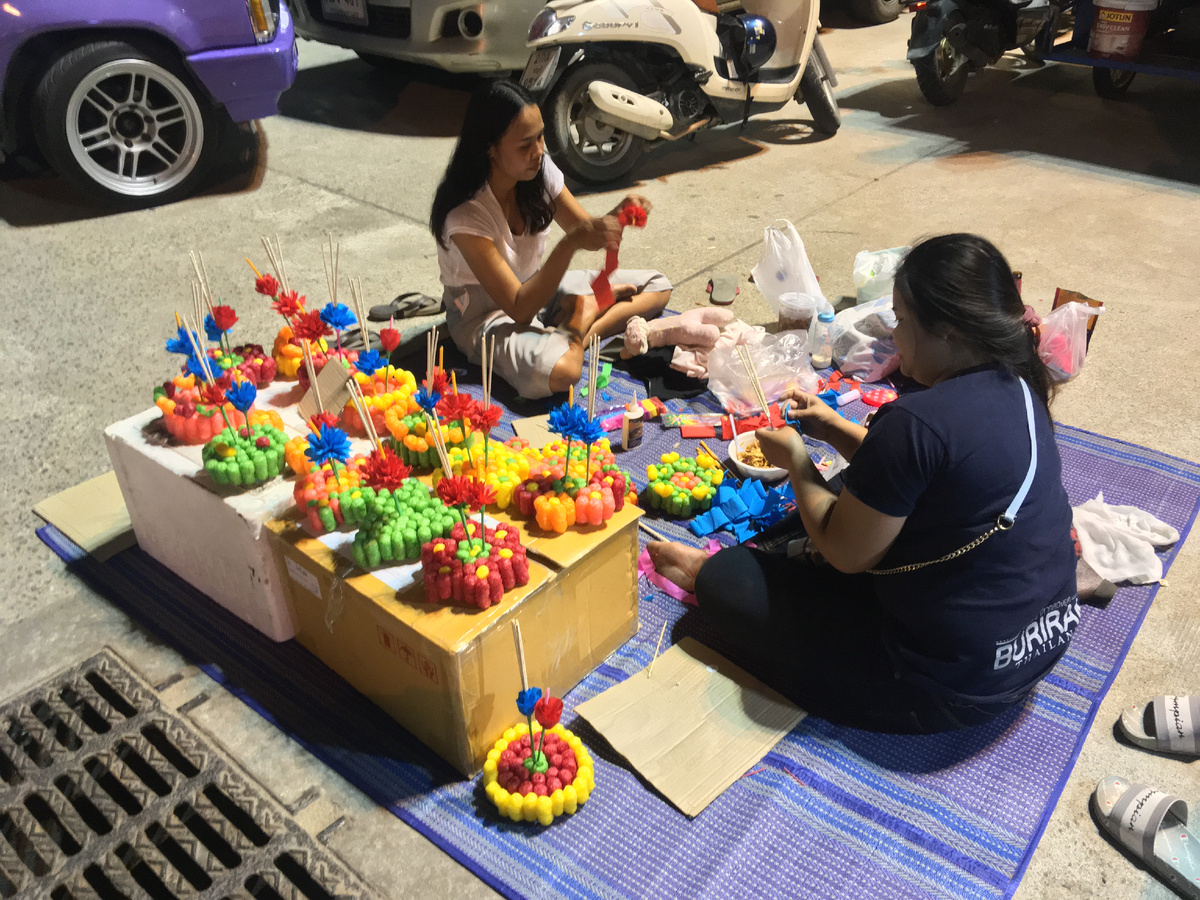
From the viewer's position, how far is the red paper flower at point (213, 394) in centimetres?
229

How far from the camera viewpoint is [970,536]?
183cm

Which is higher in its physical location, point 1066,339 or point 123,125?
point 123,125

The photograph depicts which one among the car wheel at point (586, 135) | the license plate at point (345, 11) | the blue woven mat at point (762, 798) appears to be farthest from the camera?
the license plate at point (345, 11)

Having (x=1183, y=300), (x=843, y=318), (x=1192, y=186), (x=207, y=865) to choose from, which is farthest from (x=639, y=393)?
(x=1192, y=186)

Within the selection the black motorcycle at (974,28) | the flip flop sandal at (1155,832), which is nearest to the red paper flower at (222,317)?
the flip flop sandal at (1155,832)

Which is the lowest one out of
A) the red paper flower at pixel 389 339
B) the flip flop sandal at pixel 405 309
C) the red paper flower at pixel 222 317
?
the flip flop sandal at pixel 405 309

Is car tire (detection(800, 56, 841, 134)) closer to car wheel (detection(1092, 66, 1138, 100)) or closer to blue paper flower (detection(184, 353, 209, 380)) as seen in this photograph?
car wheel (detection(1092, 66, 1138, 100))

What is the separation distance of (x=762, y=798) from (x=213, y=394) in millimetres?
1601

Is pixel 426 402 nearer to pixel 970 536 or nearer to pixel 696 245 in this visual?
pixel 970 536

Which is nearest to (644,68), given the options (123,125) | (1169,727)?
→ (123,125)

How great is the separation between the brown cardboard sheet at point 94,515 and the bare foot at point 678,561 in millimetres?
1528

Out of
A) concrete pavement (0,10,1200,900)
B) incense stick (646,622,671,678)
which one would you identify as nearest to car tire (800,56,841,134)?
concrete pavement (0,10,1200,900)

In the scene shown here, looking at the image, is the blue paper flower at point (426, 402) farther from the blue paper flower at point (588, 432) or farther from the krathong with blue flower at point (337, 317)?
the krathong with blue flower at point (337, 317)

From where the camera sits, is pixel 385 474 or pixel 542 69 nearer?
pixel 385 474
